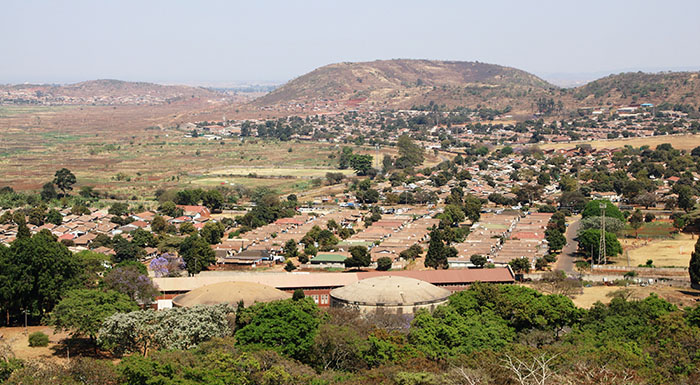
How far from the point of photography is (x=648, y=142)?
92.0 metres

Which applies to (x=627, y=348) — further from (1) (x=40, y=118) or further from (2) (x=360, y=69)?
(2) (x=360, y=69)

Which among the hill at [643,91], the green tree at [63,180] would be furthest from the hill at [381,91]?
the green tree at [63,180]

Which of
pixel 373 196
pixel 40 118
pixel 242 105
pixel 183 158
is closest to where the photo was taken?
pixel 373 196

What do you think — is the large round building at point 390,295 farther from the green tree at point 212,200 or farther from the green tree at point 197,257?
the green tree at point 212,200

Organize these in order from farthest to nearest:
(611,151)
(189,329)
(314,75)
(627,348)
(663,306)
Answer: (314,75) < (611,151) < (663,306) < (189,329) < (627,348)

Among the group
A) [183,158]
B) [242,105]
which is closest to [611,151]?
[183,158]

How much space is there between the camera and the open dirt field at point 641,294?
33906mm

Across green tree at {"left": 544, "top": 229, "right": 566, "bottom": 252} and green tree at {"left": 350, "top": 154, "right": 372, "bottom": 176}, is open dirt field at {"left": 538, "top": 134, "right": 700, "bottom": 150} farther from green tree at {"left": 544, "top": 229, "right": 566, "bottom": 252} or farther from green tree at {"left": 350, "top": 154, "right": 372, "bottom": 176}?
green tree at {"left": 544, "top": 229, "right": 566, "bottom": 252}

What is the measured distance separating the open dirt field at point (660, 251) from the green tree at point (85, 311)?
89.4 ft

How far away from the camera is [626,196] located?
6103cm

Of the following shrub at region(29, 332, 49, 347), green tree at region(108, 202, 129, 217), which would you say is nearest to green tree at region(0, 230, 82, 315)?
shrub at region(29, 332, 49, 347)

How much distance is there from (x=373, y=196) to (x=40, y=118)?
111613 millimetres

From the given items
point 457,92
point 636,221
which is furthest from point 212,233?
point 457,92

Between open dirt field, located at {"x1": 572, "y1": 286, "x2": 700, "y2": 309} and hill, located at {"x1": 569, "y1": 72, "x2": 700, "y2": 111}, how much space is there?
90.8 meters
